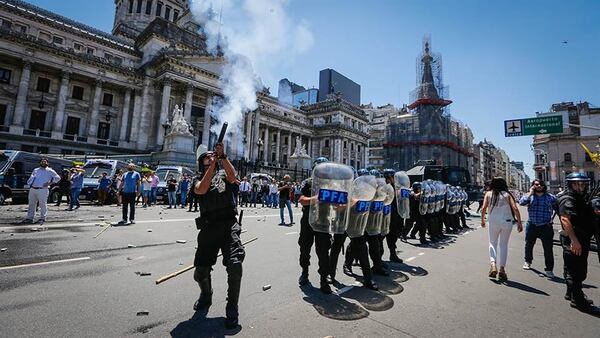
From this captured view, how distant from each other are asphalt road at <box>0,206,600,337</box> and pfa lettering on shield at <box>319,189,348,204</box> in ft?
4.05

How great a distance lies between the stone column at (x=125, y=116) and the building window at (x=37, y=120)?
7.72m

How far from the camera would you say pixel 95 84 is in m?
36.2

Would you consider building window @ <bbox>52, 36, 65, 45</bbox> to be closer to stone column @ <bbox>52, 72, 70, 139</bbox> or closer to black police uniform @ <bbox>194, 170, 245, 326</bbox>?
stone column @ <bbox>52, 72, 70, 139</bbox>

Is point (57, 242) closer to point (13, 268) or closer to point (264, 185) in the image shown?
point (13, 268)

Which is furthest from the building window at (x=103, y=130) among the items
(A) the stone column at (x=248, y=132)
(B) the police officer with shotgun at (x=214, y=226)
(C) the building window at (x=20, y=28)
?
(B) the police officer with shotgun at (x=214, y=226)

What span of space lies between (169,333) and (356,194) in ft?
9.25

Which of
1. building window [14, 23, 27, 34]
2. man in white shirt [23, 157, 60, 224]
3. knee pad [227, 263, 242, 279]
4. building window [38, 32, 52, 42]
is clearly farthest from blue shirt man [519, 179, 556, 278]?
building window [38, 32, 52, 42]

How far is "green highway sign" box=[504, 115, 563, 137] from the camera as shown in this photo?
723 inches

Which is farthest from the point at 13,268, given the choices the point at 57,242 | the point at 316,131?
the point at 316,131

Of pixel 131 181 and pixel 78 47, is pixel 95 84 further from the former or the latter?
pixel 131 181

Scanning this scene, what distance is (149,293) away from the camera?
3578 millimetres

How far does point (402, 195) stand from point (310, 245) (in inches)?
113

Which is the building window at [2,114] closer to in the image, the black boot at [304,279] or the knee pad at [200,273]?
the knee pad at [200,273]

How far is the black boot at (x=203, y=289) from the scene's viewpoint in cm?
315
